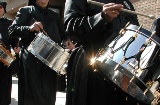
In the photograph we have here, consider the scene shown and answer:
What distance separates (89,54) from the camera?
2369 millimetres

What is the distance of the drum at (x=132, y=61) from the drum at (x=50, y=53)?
5.48 ft

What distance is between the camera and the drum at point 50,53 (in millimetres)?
3811

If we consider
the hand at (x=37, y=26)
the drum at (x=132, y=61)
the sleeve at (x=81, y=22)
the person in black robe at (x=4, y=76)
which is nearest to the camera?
the drum at (x=132, y=61)

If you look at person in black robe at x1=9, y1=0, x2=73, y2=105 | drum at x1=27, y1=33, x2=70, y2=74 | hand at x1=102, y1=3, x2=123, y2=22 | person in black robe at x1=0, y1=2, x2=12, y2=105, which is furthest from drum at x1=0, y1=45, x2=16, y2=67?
hand at x1=102, y1=3, x2=123, y2=22

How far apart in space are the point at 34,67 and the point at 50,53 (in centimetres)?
39

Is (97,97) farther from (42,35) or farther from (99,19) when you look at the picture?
(42,35)

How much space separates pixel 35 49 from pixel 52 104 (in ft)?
2.34

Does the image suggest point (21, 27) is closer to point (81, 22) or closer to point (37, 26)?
point (37, 26)

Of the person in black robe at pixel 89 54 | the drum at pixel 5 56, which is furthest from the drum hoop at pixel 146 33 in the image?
the drum at pixel 5 56

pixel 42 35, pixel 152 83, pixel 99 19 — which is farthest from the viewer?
pixel 42 35

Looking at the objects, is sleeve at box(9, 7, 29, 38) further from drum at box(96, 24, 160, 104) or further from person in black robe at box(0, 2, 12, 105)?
drum at box(96, 24, 160, 104)

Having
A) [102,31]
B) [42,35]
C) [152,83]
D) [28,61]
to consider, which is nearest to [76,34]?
[102,31]

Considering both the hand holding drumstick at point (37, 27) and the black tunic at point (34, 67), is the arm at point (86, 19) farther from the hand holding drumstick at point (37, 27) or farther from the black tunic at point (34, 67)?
the black tunic at point (34, 67)

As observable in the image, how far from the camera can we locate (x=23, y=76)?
4.25 meters
